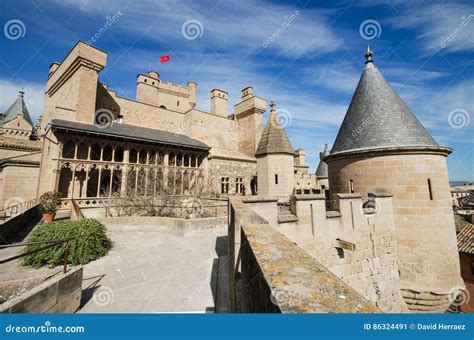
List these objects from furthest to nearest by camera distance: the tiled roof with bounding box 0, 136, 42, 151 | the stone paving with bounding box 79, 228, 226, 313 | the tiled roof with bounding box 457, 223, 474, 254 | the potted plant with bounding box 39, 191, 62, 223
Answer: the tiled roof with bounding box 0, 136, 42, 151 → the tiled roof with bounding box 457, 223, 474, 254 → the potted plant with bounding box 39, 191, 62, 223 → the stone paving with bounding box 79, 228, 226, 313

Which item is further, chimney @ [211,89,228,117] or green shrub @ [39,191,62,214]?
chimney @ [211,89,228,117]

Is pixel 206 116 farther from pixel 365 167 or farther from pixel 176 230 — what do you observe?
pixel 365 167

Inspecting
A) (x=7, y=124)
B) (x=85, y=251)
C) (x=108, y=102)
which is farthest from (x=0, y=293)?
(x=7, y=124)

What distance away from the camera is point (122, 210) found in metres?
11.7

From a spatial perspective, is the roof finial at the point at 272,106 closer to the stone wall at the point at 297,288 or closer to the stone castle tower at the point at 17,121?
the stone wall at the point at 297,288

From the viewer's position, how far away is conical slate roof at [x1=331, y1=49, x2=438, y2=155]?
678cm

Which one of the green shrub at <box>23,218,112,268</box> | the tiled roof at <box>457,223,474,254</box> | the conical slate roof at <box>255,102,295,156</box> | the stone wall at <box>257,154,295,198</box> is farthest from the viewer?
the conical slate roof at <box>255,102,295,156</box>

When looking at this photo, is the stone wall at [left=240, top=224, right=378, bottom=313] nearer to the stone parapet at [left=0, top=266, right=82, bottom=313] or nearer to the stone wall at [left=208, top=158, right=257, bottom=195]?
the stone parapet at [left=0, top=266, right=82, bottom=313]

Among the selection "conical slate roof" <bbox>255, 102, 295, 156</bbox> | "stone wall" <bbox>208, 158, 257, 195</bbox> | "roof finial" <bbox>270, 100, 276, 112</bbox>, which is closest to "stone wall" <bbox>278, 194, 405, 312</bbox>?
"conical slate roof" <bbox>255, 102, 295, 156</bbox>

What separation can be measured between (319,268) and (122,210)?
1270cm

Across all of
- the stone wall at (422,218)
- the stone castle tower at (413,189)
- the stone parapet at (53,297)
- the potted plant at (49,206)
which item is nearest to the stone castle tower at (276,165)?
the stone castle tower at (413,189)

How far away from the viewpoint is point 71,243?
5125 mm

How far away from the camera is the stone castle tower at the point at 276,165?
12.9 meters

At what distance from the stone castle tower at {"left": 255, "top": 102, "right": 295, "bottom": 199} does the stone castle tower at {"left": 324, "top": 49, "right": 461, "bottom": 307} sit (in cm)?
577
